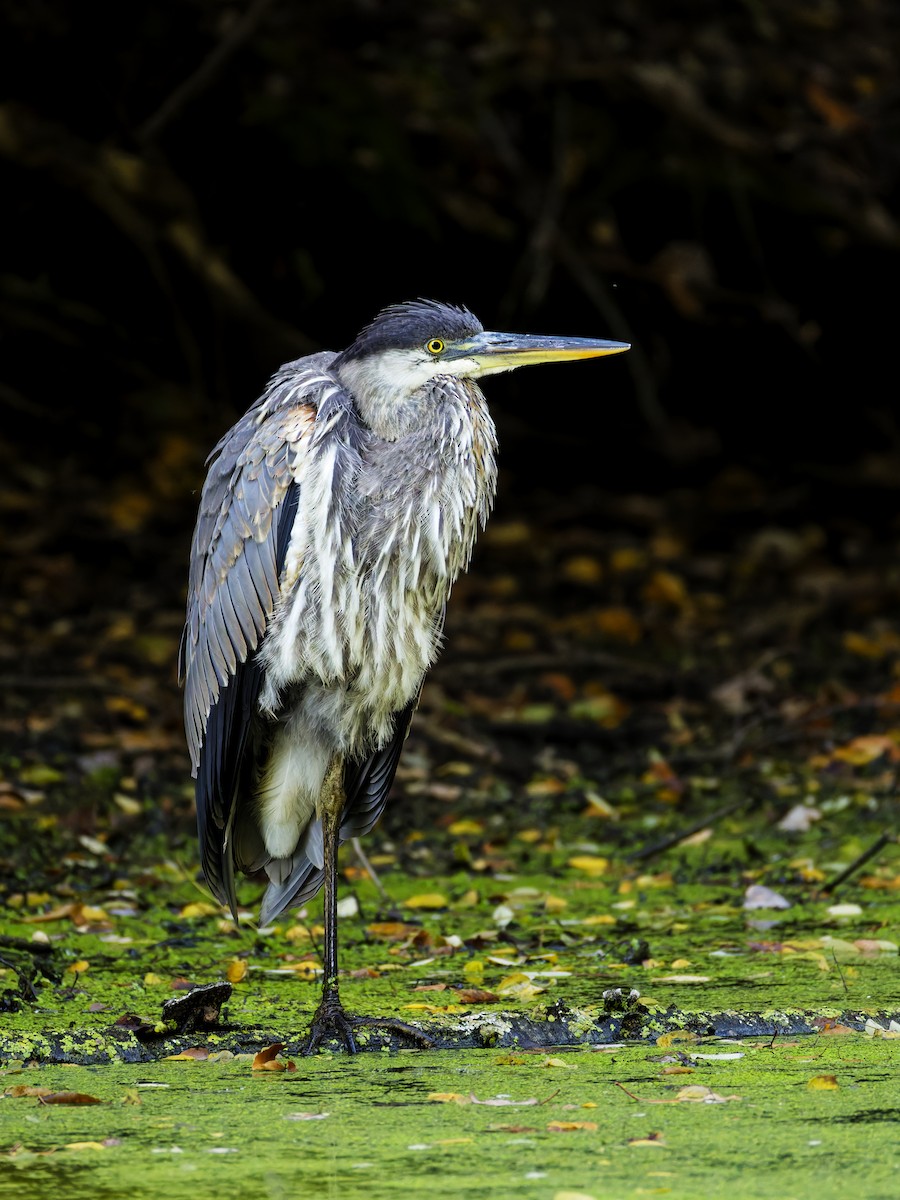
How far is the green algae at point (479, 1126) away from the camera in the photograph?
282 cm

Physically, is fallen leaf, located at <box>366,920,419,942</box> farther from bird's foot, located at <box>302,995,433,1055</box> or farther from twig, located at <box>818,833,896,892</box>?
twig, located at <box>818,833,896,892</box>

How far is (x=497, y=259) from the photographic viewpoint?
419 inches

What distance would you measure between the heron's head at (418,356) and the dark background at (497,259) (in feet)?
18.0

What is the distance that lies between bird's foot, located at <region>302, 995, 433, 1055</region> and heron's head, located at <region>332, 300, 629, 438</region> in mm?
1449

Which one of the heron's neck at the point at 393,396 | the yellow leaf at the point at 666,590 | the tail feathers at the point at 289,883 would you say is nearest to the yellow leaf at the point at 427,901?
the tail feathers at the point at 289,883

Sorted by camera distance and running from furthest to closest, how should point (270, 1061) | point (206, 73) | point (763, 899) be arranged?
point (206, 73), point (763, 899), point (270, 1061)

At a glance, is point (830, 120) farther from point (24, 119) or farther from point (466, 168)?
point (24, 119)

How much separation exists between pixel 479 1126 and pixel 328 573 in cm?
154

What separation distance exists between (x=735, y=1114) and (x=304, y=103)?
8.50 m

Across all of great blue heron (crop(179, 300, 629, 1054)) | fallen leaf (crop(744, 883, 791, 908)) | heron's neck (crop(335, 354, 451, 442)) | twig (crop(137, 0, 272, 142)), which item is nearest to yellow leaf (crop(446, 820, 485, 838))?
fallen leaf (crop(744, 883, 791, 908))

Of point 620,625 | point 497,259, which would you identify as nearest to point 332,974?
point 620,625

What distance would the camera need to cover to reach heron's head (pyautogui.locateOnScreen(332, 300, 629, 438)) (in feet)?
14.6

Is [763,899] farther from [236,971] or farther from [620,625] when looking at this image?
[620,625]

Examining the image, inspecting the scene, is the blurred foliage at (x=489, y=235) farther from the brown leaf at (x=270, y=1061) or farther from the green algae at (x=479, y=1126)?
the green algae at (x=479, y=1126)
